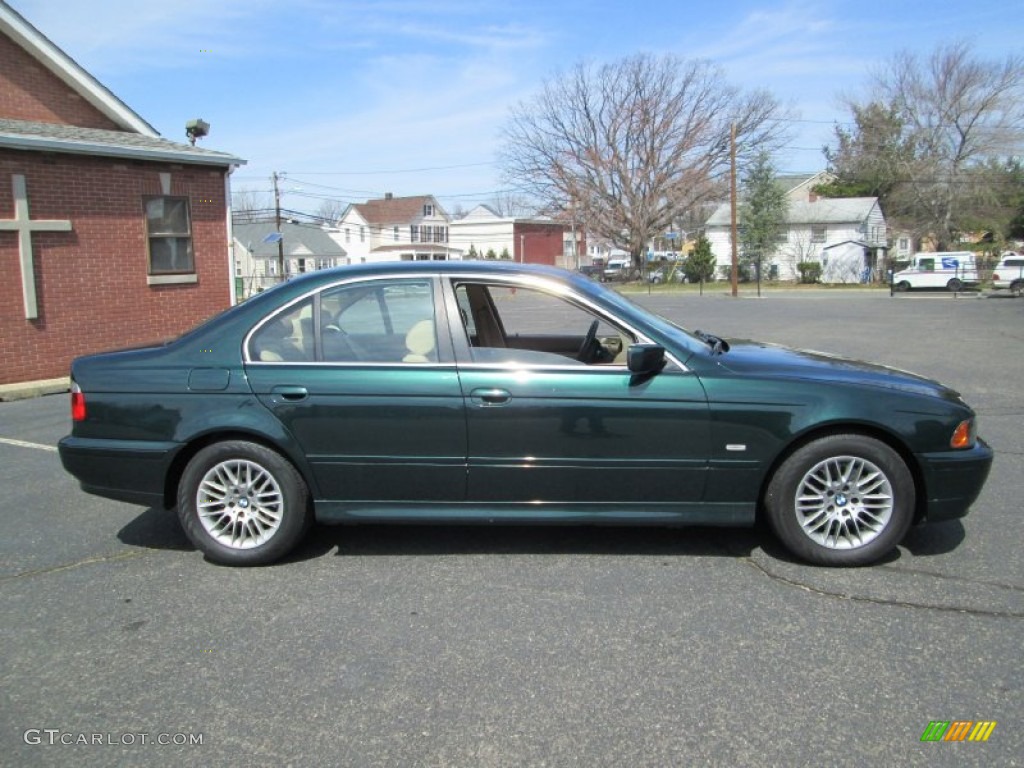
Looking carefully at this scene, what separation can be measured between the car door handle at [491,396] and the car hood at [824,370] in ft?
3.69

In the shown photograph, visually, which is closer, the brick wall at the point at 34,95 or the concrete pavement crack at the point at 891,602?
the concrete pavement crack at the point at 891,602

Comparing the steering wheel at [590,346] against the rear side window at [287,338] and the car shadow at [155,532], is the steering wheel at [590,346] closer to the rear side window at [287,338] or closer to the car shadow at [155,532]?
the rear side window at [287,338]

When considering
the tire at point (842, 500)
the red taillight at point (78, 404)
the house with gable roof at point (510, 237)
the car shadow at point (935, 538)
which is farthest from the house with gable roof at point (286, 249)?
the tire at point (842, 500)

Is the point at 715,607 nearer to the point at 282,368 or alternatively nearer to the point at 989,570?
the point at 989,570

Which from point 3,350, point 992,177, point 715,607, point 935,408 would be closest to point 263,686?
point 715,607

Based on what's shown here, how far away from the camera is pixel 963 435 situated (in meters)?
4.06

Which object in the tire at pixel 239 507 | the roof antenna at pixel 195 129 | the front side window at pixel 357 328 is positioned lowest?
the tire at pixel 239 507

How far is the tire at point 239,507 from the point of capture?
13.8ft

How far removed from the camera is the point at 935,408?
402 cm

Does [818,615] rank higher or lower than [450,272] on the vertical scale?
lower

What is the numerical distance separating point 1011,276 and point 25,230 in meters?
37.7

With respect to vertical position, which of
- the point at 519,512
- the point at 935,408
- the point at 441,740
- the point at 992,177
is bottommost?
the point at 441,740

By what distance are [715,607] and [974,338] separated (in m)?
15.2

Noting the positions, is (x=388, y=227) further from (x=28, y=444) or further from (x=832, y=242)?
(x=28, y=444)
